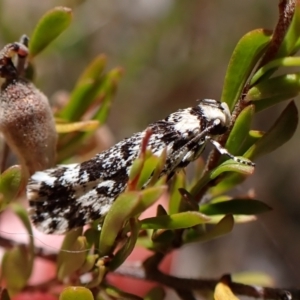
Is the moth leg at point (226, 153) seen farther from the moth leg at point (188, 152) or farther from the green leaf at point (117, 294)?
the green leaf at point (117, 294)

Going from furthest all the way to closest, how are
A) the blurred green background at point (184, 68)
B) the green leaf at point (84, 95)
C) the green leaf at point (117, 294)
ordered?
the blurred green background at point (184, 68), the green leaf at point (84, 95), the green leaf at point (117, 294)

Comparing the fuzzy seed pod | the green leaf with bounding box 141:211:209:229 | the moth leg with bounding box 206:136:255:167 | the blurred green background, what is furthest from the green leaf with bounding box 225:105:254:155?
the blurred green background

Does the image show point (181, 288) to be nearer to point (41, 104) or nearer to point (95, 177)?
point (95, 177)

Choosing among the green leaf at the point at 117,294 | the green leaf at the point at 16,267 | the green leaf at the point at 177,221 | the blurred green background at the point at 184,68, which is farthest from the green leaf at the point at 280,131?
the blurred green background at the point at 184,68

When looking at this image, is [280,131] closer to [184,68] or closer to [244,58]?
[244,58]

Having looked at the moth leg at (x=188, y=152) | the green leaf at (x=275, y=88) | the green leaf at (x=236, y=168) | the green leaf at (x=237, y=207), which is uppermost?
the green leaf at (x=275, y=88)

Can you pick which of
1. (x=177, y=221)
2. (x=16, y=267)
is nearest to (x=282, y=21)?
(x=177, y=221)

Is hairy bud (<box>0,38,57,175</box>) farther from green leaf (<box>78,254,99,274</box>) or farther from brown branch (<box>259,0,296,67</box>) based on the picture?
brown branch (<box>259,0,296,67</box>)
